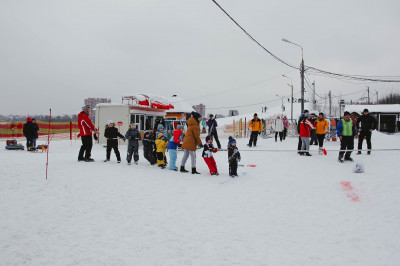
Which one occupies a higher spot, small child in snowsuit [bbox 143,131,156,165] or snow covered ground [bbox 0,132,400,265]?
small child in snowsuit [bbox 143,131,156,165]

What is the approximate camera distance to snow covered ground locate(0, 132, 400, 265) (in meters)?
3.80

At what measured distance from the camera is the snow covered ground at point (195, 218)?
3.80m

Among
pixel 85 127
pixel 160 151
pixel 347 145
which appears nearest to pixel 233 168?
pixel 160 151

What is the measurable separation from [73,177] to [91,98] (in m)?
95.6

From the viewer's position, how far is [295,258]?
12.4 feet

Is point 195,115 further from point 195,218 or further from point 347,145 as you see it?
point 347,145

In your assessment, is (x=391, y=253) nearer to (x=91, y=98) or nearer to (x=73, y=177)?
(x=73, y=177)

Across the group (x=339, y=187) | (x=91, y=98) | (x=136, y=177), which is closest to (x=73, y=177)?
(x=136, y=177)

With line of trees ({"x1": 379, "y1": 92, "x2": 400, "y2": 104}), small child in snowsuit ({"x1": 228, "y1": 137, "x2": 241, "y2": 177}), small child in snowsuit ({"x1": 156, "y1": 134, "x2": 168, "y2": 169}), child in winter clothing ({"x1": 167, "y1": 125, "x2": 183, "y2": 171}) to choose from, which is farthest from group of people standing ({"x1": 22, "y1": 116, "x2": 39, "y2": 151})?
line of trees ({"x1": 379, "y1": 92, "x2": 400, "y2": 104})

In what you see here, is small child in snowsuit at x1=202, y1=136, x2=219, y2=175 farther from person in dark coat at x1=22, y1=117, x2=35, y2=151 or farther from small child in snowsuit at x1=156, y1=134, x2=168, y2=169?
person in dark coat at x1=22, y1=117, x2=35, y2=151

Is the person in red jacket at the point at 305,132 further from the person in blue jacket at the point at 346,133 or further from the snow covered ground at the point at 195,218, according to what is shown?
the snow covered ground at the point at 195,218

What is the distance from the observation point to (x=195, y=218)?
509 cm

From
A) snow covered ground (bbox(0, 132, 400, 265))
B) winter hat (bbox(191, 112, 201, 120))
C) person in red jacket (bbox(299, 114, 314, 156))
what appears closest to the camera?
snow covered ground (bbox(0, 132, 400, 265))

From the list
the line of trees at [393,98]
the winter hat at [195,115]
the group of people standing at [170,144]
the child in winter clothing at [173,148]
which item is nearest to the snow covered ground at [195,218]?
the group of people standing at [170,144]
